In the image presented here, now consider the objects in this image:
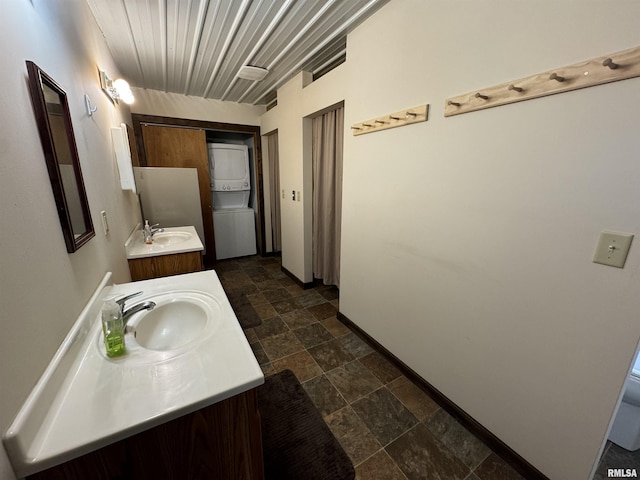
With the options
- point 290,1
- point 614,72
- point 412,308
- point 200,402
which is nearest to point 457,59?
point 614,72

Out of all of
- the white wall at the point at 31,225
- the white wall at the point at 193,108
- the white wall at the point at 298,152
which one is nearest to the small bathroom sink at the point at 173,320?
the white wall at the point at 31,225

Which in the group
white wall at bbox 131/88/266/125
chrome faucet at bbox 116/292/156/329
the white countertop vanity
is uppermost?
white wall at bbox 131/88/266/125

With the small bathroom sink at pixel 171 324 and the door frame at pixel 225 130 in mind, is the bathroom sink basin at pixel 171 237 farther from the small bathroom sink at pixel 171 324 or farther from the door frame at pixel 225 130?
the door frame at pixel 225 130

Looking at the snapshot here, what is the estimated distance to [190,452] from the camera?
2.46ft

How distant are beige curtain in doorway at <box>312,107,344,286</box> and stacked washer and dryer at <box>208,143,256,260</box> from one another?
1694mm

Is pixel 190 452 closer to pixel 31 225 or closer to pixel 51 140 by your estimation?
pixel 31 225

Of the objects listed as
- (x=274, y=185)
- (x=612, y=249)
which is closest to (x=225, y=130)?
(x=274, y=185)

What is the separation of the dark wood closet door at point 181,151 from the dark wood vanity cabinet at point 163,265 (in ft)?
6.58

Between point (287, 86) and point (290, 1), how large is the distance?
1433mm

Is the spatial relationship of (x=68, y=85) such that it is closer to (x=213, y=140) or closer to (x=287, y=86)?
(x=287, y=86)

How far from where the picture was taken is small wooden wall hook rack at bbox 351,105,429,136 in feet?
4.92

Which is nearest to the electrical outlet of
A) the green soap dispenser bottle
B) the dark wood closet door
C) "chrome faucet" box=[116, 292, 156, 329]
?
"chrome faucet" box=[116, 292, 156, 329]

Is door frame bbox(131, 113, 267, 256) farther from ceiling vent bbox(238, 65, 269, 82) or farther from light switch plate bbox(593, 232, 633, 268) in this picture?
light switch plate bbox(593, 232, 633, 268)

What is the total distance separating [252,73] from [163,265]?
2184 millimetres
